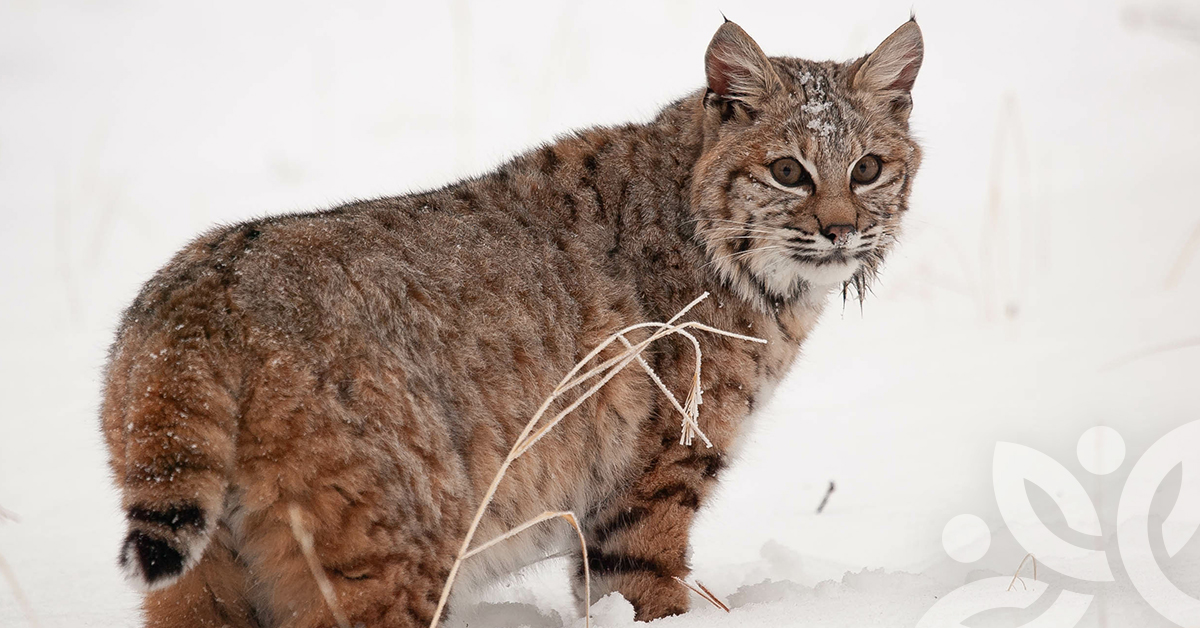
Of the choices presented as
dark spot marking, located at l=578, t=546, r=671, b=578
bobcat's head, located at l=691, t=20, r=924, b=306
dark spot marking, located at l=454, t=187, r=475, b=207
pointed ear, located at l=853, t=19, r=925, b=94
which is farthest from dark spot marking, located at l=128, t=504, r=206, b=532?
pointed ear, located at l=853, t=19, r=925, b=94

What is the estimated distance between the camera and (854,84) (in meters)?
4.09

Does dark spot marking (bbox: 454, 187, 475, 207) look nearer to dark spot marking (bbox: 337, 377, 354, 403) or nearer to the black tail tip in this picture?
dark spot marking (bbox: 337, 377, 354, 403)

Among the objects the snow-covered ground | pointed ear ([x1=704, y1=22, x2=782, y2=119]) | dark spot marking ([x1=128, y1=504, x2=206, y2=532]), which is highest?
pointed ear ([x1=704, y1=22, x2=782, y2=119])

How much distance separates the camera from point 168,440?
2527 mm

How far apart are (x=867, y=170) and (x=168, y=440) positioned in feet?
8.69

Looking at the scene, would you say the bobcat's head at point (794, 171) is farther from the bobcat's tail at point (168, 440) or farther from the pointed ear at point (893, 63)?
the bobcat's tail at point (168, 440)

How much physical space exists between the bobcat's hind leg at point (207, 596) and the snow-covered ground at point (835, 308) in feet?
3.19

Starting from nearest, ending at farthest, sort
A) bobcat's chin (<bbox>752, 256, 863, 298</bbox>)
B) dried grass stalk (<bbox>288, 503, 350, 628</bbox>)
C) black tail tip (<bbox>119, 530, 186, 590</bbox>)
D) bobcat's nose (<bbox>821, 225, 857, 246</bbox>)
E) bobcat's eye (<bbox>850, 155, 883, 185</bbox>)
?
black tail tip (<bbox>119, 530, 186, 590</bbox>) → dried grass stalk (<bbox>288, 503, 350, 628</bbox>) → bobcat's nose (<bbox>821, 225, 857, 246</bbox>) → bobcat's chin (<bbox>752, 256, 863, 298</bbox>) → bobcat's eye (<bbox>850, 155, 883, 185</bbox>)

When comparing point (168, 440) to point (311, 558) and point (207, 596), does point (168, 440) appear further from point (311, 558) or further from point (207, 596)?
point (207, 596)

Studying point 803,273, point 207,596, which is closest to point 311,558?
point 207,596

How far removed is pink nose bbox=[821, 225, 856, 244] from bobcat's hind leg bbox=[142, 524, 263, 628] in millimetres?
2213

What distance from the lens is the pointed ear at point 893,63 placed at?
13.4ft

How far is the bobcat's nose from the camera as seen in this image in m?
3.72

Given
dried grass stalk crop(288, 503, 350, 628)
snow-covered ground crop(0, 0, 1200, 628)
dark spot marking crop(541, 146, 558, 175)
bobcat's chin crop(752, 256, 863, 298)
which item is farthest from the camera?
snow-covered ground crop(0, 0, 1200, 628)
